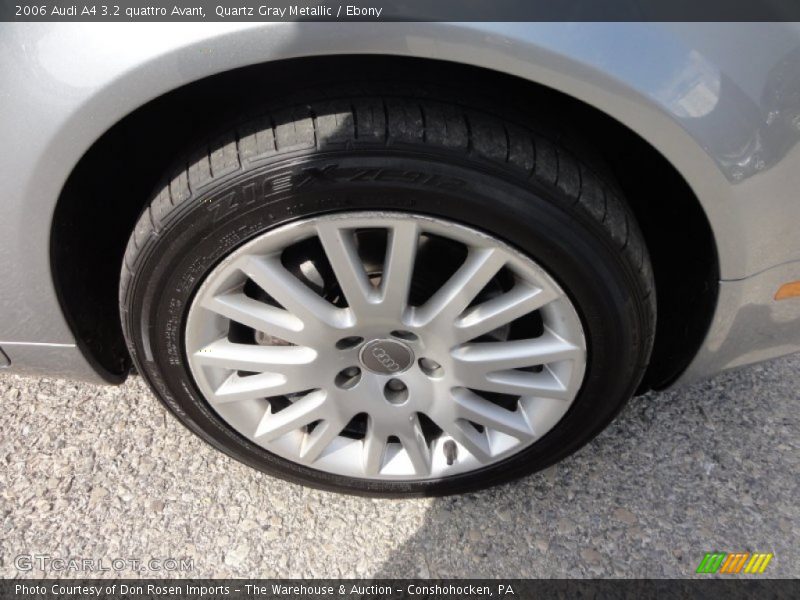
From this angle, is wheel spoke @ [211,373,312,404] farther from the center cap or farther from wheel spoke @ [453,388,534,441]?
wheel spoke @ [453,388,534,441]

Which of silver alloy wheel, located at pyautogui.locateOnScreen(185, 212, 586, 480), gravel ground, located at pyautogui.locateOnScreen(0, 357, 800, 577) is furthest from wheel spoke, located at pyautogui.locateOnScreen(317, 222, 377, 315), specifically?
gravel ground, located at pyautogui.locateOnScreen(0, 357, 800, 577)

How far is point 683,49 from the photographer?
3.70 ft

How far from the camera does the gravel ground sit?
68.5 inches

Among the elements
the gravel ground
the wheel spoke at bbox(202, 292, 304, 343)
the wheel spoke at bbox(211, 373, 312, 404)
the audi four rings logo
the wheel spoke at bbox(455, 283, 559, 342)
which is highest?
the wheel spoke at bbox(455, 283, 559, 342)

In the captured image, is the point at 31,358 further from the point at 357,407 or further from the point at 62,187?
the point at 357,407

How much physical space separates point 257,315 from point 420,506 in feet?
2.46

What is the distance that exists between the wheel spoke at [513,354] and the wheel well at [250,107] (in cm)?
36

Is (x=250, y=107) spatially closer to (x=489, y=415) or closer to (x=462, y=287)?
(x=462, y=287)

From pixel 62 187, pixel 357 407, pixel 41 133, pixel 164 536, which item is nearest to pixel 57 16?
pixel 41 133

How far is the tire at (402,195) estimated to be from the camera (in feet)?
4.09

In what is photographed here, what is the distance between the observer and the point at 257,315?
146cm

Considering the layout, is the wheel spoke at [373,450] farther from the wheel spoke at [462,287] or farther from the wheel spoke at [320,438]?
the wheel spoke at [462,287]

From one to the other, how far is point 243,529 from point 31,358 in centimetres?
68

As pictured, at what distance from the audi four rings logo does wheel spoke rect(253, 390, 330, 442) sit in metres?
0.18
